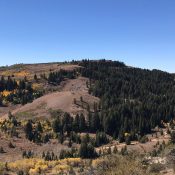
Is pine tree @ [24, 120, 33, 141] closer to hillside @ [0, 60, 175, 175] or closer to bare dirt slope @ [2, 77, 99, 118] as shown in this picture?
hillside @ [0, 60, 175, 175]

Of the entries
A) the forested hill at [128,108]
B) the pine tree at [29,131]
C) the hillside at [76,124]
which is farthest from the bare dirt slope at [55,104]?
the pine tree at [29,131]

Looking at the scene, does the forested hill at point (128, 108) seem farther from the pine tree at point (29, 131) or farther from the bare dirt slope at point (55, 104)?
the pine tree at point (29, 131)

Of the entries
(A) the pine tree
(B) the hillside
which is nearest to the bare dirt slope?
(B) the hillside

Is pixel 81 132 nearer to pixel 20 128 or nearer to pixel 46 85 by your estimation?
pixel 20 128

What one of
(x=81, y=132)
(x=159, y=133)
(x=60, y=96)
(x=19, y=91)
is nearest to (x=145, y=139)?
(x=159, y=133)

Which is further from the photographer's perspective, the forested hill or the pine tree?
the forested hill

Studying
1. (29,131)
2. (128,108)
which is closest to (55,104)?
(128,108)

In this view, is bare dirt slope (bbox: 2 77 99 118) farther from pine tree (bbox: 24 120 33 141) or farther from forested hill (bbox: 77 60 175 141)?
pine tree (bbox: 24 120 33 141)

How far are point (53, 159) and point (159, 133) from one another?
3924 centimetres

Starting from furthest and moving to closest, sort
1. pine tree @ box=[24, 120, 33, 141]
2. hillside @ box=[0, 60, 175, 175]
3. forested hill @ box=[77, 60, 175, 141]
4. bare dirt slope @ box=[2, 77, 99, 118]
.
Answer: bare dirt slope @ box=[2, 77, 99, 118] < forested hill @ box=[77, 60, 175, 141] < pine tree @ box=[24, 120, 33, 141] < hillside @ box=[0, 60, 175, 175]

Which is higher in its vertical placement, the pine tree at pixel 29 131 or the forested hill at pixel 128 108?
the forested hill at pixel 128 108

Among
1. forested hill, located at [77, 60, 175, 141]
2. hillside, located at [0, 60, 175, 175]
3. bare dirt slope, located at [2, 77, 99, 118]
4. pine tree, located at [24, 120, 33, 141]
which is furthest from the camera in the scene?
bare dirt slope, located at [2, 77, 99, 118]

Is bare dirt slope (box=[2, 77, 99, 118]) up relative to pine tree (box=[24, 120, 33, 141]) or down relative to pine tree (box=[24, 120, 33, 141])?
up

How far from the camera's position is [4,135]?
4309 inches
